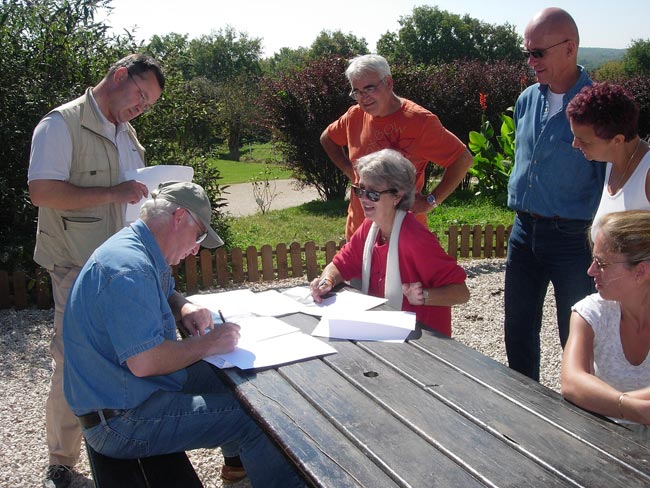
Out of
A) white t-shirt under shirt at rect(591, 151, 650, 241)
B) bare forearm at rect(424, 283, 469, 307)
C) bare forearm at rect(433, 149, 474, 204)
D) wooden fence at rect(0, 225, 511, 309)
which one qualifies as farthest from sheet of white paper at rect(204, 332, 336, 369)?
wooden fence at rect(0, 225, 511, 309)

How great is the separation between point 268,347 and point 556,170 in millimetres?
1638

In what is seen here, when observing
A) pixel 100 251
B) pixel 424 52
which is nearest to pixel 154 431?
pixel 100 251

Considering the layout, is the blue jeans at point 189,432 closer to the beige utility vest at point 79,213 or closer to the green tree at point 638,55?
the beige utility vest at point 79,213

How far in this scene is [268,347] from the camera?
2.39 metres

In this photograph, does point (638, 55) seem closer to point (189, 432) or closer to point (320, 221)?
point (320, 221)

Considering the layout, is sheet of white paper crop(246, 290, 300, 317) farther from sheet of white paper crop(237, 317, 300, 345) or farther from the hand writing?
the hand writing

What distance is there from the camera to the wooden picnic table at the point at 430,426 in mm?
1520

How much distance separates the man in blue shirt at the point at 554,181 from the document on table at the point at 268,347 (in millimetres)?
1329

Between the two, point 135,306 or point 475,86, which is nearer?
point 135,306

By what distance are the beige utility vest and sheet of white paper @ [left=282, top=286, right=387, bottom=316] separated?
1010mm

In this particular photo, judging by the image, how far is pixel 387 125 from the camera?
3770 mm

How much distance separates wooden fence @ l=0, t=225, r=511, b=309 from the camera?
5.74 meters

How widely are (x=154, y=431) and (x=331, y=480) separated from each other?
90 cm

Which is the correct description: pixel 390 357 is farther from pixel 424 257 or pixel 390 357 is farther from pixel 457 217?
pixel 457 217
